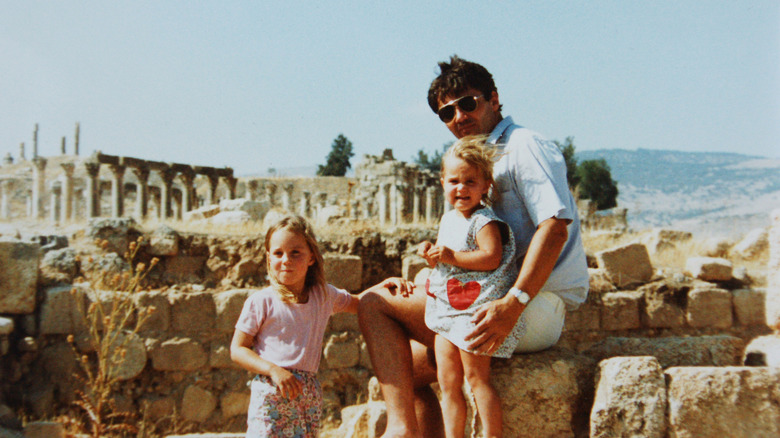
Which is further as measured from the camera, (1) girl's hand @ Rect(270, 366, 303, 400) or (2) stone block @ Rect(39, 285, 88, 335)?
(2) stone block @ Rect(39, 285, 88, 335)

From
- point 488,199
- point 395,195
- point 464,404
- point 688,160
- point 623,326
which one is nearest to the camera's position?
point 464,404

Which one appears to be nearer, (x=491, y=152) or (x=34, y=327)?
(x=491, y=152)

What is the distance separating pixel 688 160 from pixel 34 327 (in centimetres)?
18162

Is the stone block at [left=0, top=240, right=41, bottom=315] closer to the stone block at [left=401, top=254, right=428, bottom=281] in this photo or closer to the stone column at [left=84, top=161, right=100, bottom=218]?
the stone block at [left=401, top=254, right=428, bottom=281]

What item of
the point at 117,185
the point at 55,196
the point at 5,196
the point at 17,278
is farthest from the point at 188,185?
the point at 5,196

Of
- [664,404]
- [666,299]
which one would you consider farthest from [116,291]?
[666,299]

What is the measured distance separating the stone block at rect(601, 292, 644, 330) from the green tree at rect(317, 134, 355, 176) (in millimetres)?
49002

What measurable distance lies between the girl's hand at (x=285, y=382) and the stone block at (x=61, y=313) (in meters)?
4.94

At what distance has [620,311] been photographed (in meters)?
7.92

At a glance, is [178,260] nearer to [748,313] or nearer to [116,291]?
[116,291]

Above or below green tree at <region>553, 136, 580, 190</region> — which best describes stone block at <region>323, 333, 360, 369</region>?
below

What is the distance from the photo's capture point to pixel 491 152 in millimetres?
2902

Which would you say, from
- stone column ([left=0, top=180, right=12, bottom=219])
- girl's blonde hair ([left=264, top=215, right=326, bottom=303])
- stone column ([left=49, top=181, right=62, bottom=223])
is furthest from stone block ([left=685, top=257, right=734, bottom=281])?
stone column ([left=0, top=180, right=12, bottom=219])

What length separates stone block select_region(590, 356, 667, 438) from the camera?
2656 mm
